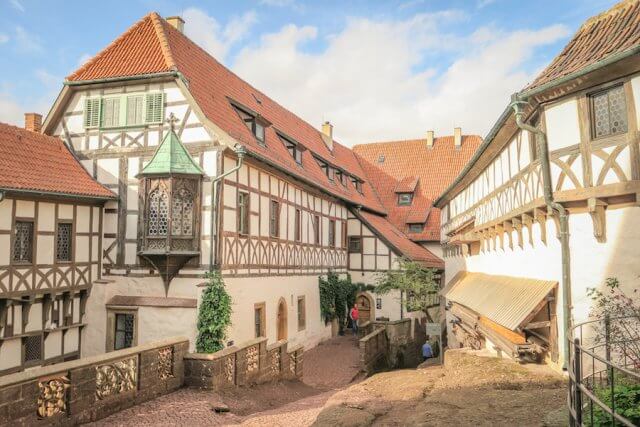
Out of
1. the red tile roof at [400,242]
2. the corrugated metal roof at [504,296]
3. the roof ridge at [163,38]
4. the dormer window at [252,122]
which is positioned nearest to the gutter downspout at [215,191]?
the roof ridge at [163,38]

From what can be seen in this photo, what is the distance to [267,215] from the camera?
751 inches

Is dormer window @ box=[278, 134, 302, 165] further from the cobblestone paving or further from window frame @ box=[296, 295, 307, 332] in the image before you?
the cobblestone paving

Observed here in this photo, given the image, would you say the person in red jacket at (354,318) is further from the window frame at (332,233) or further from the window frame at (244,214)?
the window frame at (244,214)

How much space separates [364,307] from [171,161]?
15301 millimetres

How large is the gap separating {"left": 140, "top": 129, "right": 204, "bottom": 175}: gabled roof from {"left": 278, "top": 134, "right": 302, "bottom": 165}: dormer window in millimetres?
7400

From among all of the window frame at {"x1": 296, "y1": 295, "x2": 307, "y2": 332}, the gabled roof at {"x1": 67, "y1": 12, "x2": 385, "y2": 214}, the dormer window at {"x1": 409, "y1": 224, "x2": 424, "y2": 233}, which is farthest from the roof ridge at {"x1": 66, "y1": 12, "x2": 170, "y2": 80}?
the dormer window at {"x1": 409, "y1": 224, "x2": 424, "y2": 233}

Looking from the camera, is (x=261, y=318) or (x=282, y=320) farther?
(x=282, y=320)

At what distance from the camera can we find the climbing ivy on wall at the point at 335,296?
2441 centimetres

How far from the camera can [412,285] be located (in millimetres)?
25641

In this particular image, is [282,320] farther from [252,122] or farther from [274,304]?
[252,122]

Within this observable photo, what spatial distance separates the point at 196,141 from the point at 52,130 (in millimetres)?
4996

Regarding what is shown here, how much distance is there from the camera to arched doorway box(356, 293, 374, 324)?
28.2 meters

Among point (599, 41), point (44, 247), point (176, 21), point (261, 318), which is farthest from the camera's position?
point (176, 21)

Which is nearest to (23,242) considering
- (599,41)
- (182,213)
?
(182,213)
